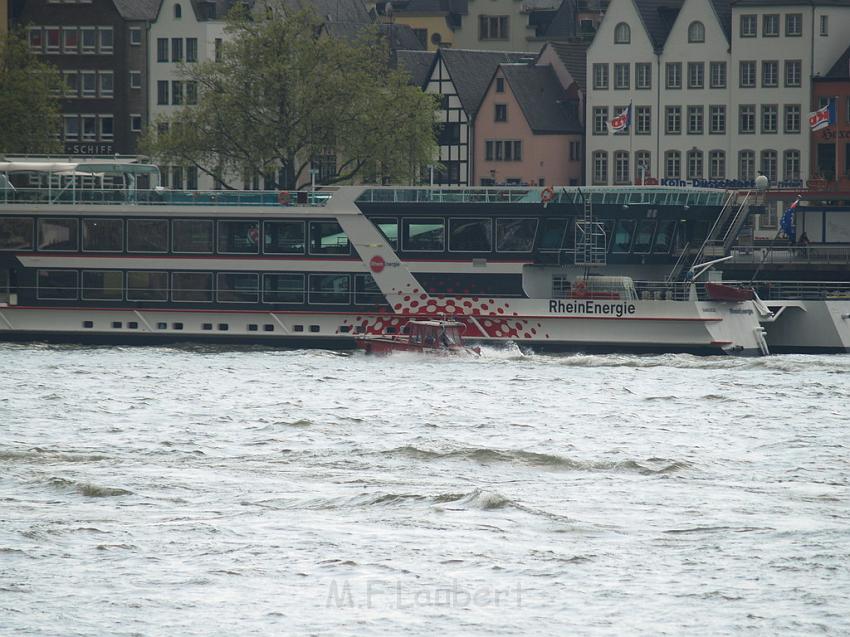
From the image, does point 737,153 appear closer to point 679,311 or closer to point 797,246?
point 797,246

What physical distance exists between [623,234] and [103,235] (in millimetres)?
15392

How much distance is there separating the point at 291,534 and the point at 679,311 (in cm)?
2668

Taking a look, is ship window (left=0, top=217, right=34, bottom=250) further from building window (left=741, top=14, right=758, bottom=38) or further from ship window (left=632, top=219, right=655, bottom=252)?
building window (left=741, top=14, right=758, bottom=38)

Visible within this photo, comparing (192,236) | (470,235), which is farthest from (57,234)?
(470,235)

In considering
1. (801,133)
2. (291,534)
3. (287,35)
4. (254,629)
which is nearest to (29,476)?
(291,534)

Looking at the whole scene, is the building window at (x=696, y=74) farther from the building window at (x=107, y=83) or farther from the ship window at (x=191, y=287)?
the ship window at (x=191, y=287)

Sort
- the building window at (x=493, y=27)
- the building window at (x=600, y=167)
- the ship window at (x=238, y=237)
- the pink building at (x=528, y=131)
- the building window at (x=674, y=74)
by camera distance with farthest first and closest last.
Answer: the building window at (x=493, y=27), the pink building at (x=528, y=131), the building window at (x=600, y=167), the building window at (x=674, y=74), the ship window at (x=238, y=237)

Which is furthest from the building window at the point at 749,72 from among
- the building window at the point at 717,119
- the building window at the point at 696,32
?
the building window at the point at 696,32

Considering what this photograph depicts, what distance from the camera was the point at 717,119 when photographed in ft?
311

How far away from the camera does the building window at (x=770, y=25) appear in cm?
9231

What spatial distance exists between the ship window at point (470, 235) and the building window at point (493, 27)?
222 feet

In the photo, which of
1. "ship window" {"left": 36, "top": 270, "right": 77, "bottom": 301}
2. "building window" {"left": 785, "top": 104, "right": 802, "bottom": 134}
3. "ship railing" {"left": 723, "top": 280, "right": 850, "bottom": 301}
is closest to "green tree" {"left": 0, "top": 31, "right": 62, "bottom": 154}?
"ship window" {"left": 36, "top": 270, "right": 77, "bottom": 301}

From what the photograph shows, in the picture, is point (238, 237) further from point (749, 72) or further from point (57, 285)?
point (749, 72)

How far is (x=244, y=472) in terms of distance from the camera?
123ft
